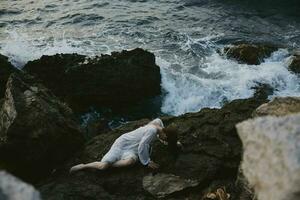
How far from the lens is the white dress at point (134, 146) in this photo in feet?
30.1

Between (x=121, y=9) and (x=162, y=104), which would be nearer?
(x=162, y=104)

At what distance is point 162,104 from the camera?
15.7 meters

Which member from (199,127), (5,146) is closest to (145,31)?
(199,127)

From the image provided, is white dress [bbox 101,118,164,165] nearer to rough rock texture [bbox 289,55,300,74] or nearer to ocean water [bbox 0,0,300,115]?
ocean water [bbox 0,0,300,115]

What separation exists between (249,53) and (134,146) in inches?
410

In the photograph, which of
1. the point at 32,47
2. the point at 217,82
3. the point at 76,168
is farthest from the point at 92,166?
the point at 32,47

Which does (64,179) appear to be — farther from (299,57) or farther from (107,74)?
(299,57)

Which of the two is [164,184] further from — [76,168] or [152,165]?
[76,168]

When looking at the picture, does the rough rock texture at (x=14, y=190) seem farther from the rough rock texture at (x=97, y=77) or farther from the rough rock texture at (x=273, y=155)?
the rough rock texture at (x=97, y=77)

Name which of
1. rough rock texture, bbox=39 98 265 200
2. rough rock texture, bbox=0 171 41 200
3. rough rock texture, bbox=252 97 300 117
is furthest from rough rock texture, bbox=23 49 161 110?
rough rock texture, bbox=0 171 41 200

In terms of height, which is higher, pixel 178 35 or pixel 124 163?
pixel 124 163

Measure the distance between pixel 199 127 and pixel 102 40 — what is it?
38.5 ft

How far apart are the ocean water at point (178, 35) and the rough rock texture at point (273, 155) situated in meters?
12.5

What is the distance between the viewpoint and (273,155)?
271 centimetres
